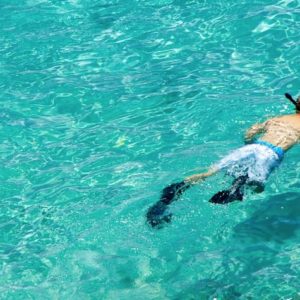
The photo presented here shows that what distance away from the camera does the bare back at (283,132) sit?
7.22 m

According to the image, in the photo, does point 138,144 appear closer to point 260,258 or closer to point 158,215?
Answer: point 158,215

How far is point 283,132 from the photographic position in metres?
7.28

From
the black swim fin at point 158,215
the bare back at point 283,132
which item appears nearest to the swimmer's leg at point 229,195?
the black swim fin at point 158,215

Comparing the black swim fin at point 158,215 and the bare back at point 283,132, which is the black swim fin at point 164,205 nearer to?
the black swim fin at point 158,215

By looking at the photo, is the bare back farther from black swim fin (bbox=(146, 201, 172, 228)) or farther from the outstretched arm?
black swim fin (bbox=(146, 201, 172, 228))

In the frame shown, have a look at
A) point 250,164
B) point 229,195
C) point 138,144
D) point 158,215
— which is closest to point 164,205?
point 158,215

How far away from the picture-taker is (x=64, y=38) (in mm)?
11320

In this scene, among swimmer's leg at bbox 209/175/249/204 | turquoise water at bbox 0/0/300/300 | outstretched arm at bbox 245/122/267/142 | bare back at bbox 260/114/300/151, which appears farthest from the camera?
outstretched arm at bbox 245/122/267/142

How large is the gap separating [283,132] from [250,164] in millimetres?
512

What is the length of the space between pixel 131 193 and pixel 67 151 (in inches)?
50.2

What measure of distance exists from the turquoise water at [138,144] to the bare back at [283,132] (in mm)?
438

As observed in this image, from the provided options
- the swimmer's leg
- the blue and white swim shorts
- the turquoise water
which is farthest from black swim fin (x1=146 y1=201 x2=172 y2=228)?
the blue and white swim shorts

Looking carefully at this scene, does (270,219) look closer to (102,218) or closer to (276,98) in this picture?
(102,218)

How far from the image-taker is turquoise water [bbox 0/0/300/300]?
21.5 ft
